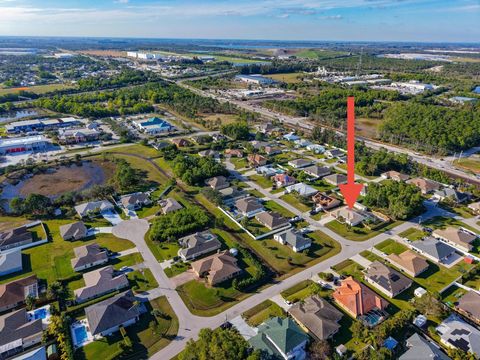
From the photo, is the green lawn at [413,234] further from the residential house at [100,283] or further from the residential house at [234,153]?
the residential house at [234,153]

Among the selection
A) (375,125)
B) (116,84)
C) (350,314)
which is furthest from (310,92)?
(350,314)

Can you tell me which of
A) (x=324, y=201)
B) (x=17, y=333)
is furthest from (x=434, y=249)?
(x=17, y=333)

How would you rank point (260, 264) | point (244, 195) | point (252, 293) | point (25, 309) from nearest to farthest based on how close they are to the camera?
point (25, 309) < point (252, 293) < point (260, 264) < point (244, 195)

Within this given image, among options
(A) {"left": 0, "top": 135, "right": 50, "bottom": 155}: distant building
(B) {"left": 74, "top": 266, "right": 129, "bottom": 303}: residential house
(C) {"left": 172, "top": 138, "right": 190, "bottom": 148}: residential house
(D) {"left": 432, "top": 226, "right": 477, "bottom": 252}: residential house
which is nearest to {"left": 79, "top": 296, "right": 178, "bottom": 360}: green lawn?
(B) {"left": 74, "top": 266, "right": 129, "bottom": 303}: residential house

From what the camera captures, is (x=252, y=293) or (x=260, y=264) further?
(x=260, y=264)

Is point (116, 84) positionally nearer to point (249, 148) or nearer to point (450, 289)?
point (249, 148)
